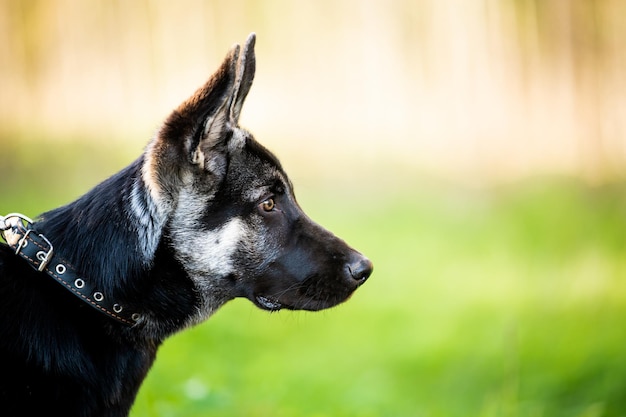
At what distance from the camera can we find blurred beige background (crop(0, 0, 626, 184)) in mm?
Result: 10289

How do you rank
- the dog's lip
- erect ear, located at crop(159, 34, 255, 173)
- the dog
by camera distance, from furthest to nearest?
1. the dog's lip
2. erect ear, located at crop(159, 34, 255, 173)
3. the dog

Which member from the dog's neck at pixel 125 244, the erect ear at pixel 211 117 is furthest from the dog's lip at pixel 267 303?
the erect ear at pixel 211 117

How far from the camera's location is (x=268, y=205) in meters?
3.05

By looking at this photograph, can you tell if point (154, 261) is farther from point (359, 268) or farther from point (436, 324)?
point (436, 324)

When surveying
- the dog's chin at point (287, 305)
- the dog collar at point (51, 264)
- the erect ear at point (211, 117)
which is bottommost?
the dog's chin at point (287, 305)

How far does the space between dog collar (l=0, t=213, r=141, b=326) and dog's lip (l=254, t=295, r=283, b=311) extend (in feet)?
2.14

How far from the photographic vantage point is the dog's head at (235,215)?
2740 mm

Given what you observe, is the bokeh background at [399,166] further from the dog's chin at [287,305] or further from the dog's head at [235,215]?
the dog's head at [235,215]

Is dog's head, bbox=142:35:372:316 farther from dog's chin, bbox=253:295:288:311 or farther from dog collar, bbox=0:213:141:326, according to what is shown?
dog collar, bbox=0:213:141:326

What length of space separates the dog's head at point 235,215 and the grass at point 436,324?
3.46 feet

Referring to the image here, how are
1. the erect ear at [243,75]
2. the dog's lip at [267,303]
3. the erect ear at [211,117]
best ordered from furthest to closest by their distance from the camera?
the dog's lip at [267,303] < the erect ear at [243,75] < the erect ear at [211,117]

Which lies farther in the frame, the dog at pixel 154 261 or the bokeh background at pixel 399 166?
the bokeh background at pixel 399 166

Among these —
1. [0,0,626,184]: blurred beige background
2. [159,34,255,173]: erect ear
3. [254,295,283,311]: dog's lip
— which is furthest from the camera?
[0,0,626,184]: blurred beige background

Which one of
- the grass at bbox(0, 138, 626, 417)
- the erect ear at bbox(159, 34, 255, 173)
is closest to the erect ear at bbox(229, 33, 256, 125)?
the erect ear at bbox(159, 34, 255, 173)
